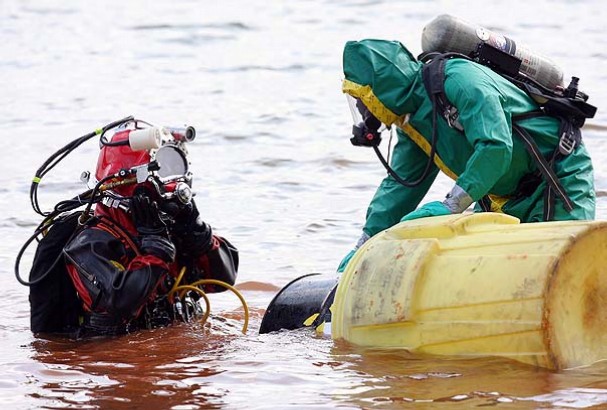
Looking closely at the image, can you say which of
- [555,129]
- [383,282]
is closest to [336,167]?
[555,129]

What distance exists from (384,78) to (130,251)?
4.53 ft

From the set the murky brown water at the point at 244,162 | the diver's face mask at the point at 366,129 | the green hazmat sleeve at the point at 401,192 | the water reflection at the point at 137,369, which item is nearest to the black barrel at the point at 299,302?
the murky brown water at the point at 244,162

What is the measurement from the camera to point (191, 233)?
5977 millimetres

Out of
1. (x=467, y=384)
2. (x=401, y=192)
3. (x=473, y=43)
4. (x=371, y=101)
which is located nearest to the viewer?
(x=467, y=384)

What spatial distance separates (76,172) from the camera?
34.2 ft

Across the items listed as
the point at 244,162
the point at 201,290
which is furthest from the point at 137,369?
the point at 244,162

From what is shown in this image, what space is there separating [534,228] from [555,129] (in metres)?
1.17

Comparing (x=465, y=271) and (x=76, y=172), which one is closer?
(x=465, y=271)

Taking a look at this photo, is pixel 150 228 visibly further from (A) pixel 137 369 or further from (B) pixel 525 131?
(B) pixel 525 131

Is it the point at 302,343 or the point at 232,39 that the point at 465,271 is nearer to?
the point at 302,343

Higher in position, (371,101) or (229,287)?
(371,101)

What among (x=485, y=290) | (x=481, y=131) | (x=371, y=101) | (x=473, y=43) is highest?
(x=473, y=43)

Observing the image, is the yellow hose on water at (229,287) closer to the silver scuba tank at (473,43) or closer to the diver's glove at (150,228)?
the diver's glove at (150,228)

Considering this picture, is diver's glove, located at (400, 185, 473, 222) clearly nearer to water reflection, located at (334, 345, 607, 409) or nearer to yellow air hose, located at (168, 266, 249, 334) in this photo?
Answer: water reflection, located at (334, 345, 607, 409)
